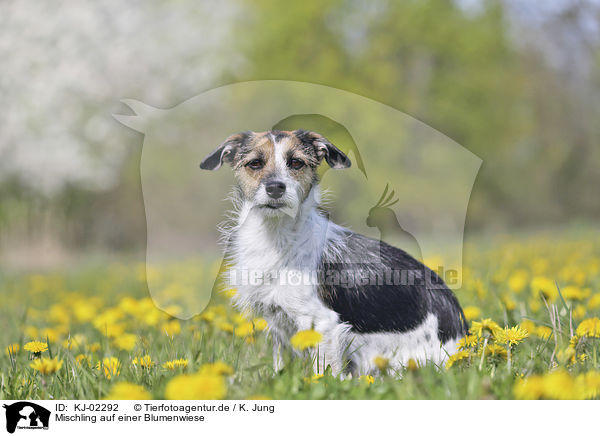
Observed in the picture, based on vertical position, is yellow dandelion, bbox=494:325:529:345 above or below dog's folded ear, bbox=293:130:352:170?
below

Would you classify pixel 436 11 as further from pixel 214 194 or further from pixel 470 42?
pixel 214 194

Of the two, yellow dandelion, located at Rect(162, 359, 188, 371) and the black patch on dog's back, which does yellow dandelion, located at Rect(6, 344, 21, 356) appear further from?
the black patch on dog's back

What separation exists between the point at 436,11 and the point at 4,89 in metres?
10.3

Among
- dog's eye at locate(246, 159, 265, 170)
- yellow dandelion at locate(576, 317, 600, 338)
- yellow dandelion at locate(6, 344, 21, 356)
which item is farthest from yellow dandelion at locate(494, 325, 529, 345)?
yellow dandelion at locate(6, 344, 21, 356)

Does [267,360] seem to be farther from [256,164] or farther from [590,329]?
[590,329]

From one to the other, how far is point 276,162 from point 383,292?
1079 mm

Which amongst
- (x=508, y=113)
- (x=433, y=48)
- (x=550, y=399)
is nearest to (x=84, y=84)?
(x=433, y=48)

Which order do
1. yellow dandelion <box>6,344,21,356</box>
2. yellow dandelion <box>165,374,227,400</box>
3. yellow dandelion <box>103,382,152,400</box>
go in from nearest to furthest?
yellow dandelion <box>165,374,227,400</box>, yellow dandelion <box>103,382,152,400</box>, yellow dandelion <box>6,344,21,356</box>

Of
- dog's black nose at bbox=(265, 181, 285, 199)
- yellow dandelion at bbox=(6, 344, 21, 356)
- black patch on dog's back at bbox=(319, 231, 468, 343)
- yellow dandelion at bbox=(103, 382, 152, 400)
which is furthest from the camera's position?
yellow dandelion at bbox=(6, 344, 21, 356)

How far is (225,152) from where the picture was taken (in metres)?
3.11

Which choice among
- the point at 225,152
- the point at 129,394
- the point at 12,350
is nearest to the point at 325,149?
the point at 225,152

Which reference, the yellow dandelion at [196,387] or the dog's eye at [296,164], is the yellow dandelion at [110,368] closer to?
the yellow dandelion at [196,387]

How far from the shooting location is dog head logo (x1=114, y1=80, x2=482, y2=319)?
133 inches
